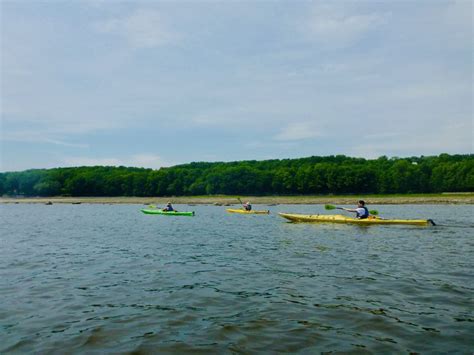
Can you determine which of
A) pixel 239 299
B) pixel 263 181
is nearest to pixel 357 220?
pixel 239 299

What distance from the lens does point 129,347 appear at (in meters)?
7.02

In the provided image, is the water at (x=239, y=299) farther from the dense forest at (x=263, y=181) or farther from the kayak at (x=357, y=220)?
the dense forest at (x=263, y=181)

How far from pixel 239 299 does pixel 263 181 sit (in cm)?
11951

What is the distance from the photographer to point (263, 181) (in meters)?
129

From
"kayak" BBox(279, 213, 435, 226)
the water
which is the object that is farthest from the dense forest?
the water

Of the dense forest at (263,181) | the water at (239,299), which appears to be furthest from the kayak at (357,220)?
the dense forest at (263,181)

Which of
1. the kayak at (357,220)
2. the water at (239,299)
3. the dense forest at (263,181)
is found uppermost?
the dense forest at (263,181)

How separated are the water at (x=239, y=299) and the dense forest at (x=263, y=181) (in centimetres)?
10256

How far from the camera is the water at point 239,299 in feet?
23.9

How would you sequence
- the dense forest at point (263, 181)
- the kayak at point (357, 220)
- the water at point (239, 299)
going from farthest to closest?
the dense forest at point (263, 181)
the kayak at point (357, 220)
the water at point (239, 299)

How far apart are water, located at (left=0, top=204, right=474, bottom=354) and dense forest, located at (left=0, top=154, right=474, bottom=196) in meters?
103

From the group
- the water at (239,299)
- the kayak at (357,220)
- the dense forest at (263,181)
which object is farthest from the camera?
the dense forest at (263,181)

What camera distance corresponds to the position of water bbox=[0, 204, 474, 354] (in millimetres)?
7281

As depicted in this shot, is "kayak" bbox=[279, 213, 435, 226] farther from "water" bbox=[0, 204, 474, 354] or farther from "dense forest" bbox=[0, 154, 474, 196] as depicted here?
"dense forest" bbox=[0, 154, 474, 196]
